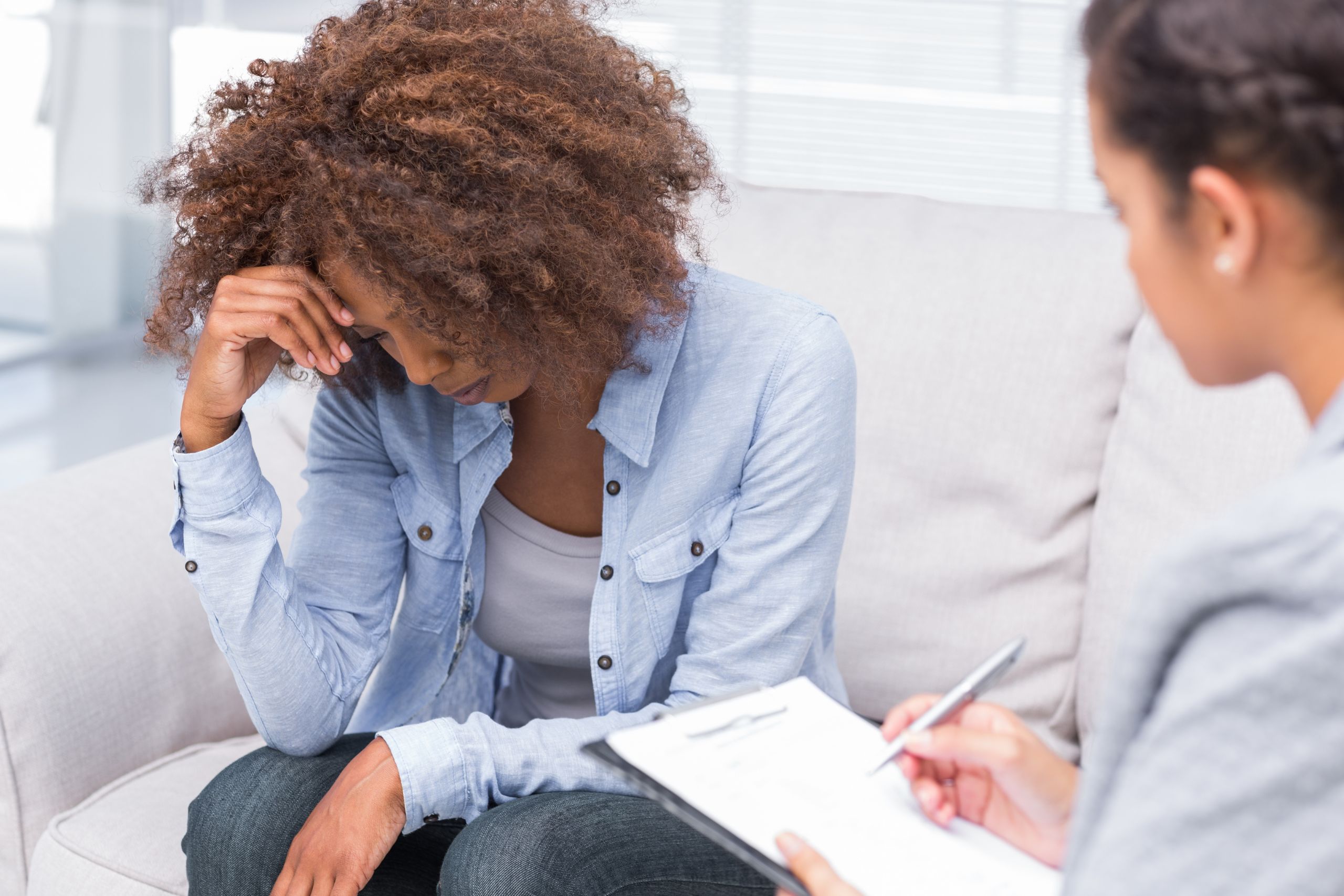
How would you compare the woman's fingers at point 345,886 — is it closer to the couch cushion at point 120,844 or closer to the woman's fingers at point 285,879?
the woman's fingers at point 285,879

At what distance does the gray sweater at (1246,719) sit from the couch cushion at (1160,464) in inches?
31.5

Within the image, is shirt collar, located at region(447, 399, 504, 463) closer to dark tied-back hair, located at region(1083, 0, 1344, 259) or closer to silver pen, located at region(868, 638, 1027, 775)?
silver pen, located at region(868, 638, 1027, 775)

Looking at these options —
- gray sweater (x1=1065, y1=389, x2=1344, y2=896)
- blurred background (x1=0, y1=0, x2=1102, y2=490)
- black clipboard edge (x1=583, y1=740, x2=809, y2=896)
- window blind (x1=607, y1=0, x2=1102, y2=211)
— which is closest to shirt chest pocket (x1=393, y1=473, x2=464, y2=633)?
black clipboard edge (x1=583, y1=740, x2=809, y2=896)

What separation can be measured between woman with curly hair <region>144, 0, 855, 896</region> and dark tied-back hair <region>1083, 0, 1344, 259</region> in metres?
0.49

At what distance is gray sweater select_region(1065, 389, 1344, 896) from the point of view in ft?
1.40

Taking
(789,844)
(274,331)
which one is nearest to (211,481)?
(274,331)

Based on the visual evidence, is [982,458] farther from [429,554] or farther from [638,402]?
[429,554]

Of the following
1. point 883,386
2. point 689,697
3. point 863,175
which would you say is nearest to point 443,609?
point 689,697

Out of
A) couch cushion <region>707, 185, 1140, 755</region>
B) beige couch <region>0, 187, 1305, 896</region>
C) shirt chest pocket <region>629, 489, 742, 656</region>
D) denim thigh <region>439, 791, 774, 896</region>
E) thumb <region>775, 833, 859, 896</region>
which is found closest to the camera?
thumb <region>775, 833, 859, 896</region>

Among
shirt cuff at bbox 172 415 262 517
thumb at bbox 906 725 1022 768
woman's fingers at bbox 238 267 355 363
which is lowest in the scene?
thumb at bbox 906 725 1022 768

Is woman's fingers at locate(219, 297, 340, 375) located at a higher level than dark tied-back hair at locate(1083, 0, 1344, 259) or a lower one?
lower

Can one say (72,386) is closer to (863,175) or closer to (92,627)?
(863,175)

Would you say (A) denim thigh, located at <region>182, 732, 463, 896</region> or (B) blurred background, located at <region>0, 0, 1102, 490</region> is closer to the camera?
(A) denim thigh, located at <region>182, 732, 463, 896</region>

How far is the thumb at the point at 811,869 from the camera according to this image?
2.00ft
